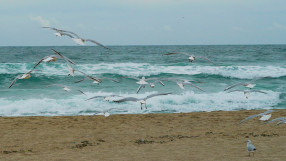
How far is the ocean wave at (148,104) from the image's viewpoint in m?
14.5

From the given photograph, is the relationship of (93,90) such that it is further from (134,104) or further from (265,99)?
(265,99)

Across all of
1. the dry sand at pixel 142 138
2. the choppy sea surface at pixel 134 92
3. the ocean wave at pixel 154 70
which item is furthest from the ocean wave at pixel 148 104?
the ocean wave at pixel 154 70

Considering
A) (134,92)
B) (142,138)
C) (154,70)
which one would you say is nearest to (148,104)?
(134,92)

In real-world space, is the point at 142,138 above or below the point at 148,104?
below

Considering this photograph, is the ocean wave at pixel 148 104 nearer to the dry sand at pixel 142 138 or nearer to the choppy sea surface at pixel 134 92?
the choppy sea surface at pixel 134 92

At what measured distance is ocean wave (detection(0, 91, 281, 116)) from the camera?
47.5 feet

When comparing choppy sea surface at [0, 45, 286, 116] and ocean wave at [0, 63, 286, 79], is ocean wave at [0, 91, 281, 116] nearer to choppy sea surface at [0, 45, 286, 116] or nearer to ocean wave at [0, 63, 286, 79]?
choppy sea surface at [0, 45, 286, 116]

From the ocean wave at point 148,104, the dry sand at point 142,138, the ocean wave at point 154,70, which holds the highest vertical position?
the ocean wave at point 154,70

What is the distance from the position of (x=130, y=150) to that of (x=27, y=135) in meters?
3.16

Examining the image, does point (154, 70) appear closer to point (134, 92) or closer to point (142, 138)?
point (134, 92)

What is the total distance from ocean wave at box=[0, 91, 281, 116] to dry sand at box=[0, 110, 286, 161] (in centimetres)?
227

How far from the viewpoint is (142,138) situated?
9008 millimetres

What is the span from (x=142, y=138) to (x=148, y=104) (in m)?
6.82

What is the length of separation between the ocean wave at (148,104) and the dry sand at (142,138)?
7.44 ft
